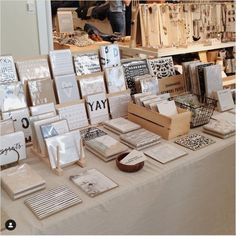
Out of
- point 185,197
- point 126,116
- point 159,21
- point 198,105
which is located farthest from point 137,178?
point 159,21

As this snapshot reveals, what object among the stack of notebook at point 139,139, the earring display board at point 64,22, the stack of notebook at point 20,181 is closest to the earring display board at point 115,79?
the stack of notebook at point 139,139

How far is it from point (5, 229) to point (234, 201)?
3.50ft

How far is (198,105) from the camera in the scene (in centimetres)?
162

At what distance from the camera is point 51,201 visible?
100 cm

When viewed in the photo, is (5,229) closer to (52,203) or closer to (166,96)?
(52,203)

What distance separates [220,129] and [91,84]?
2.04 feet

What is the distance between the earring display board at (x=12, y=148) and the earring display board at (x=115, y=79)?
555mm

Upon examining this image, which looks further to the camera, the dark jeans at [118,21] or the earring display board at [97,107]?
the dark jeans at [118,21]

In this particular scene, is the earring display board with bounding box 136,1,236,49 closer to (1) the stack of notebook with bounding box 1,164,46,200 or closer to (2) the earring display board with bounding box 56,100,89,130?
(2) the earring display board with bounding box 56,100,89,130

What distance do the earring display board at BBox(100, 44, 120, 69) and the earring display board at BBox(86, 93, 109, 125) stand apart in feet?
0.58

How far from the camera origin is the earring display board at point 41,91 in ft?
4.58

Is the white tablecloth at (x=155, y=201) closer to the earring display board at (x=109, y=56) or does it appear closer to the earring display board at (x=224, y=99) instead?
the earring display board at (x=224, y=99)

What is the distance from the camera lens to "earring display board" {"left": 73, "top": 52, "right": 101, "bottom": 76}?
156 centimetres

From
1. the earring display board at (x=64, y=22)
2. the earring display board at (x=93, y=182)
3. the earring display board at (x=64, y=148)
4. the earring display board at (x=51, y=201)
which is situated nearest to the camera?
the earring display board at (x=51, y=201)
